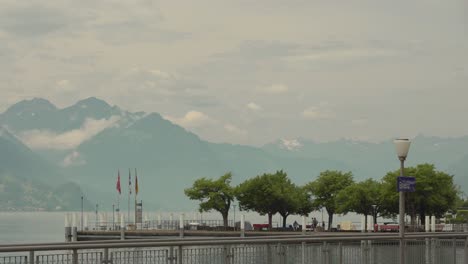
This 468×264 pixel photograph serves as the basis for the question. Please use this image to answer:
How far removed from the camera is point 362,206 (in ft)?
447

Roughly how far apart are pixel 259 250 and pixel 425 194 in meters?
104

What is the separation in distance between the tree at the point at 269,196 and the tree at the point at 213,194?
191cm

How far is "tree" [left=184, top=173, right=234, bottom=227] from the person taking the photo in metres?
143

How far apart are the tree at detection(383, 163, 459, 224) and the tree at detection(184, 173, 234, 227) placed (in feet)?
85.9

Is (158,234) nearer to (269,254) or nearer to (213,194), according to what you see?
(213,194)

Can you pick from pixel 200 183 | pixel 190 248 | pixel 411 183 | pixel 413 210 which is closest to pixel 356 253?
pixel 411 183

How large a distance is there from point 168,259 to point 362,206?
114650 mm

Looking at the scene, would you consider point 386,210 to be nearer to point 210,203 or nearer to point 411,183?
point 210,203

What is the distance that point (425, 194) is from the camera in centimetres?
12594

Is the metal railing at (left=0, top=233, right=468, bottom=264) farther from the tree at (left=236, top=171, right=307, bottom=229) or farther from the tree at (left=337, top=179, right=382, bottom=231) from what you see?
the tree at (left=236, top=171, right=307, bottom=229)

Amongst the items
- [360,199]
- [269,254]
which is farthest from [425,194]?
[269,254]

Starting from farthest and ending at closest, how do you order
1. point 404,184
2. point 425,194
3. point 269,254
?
point 425,194 → point 404,184 → point 269,254

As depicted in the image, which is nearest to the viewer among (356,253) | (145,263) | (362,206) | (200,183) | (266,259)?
(145,263)

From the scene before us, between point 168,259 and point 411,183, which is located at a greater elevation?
point 411,183
